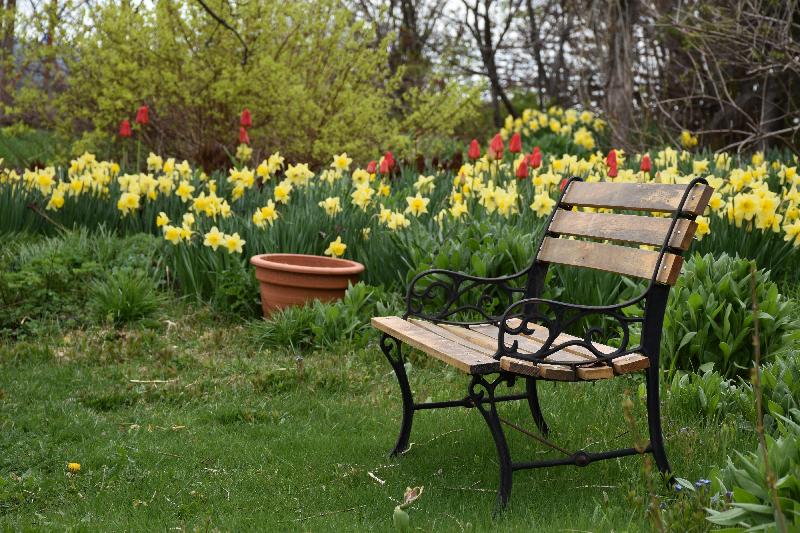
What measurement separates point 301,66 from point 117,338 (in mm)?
5661

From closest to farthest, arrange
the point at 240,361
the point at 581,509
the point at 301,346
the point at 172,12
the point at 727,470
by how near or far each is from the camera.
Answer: the point at 727,470, the point at 581,509, the point at 240,361, the point at 301,346, the point at 172,12

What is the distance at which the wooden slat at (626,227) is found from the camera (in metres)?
2.95

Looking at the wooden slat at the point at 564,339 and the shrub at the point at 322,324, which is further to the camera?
the shrub at the point at 322,324

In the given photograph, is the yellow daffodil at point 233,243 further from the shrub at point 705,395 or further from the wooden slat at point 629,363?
the wooden slat at point 629,363

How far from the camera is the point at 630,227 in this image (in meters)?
3.30

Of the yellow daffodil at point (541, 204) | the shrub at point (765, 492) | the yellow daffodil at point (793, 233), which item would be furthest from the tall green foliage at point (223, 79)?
the shrub at point (765, 492)

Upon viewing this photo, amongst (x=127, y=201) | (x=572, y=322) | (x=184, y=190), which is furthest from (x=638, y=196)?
(x=127, y=201)

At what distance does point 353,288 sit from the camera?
5.19 m

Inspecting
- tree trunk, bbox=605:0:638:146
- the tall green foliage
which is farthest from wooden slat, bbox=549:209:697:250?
tree trunk, bbox=605:0:638:146

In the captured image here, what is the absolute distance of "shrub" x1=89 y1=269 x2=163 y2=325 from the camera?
534cm

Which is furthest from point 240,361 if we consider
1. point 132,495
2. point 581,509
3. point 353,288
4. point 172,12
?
point 172,12

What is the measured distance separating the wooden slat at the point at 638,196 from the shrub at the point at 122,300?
2.84m

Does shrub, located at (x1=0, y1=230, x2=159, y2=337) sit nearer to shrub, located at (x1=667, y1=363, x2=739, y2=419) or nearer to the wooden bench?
the wooden bench

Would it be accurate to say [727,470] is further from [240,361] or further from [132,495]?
[240,361]
